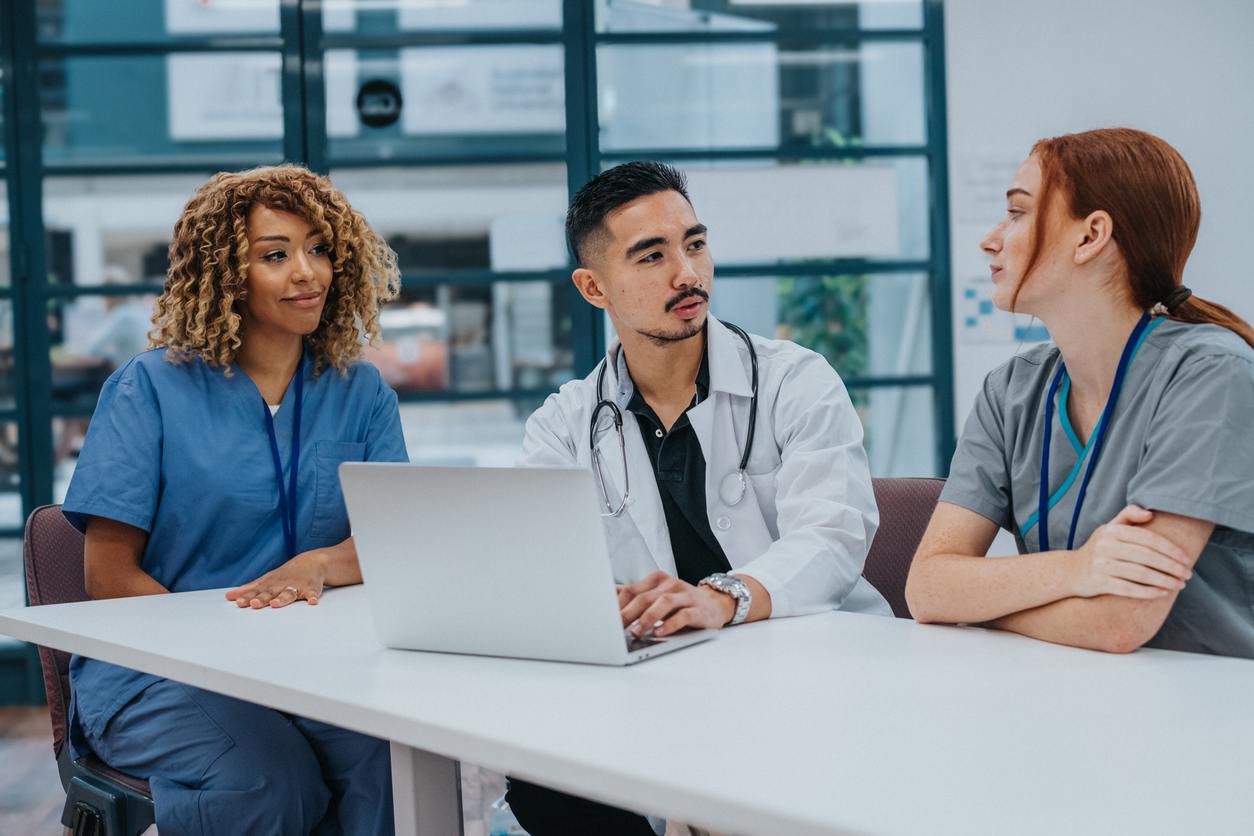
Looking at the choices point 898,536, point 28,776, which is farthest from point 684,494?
point 28,776

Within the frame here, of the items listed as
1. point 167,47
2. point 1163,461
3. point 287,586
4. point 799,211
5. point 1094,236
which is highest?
point 167,47

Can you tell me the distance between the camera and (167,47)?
153 inches

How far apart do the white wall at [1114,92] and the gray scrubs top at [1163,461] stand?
8.16 feet

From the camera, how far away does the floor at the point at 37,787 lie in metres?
2.61

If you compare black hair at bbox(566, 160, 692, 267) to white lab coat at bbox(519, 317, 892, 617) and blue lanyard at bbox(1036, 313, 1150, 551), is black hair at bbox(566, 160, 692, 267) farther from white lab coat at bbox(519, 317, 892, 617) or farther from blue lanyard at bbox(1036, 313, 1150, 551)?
blue lanyard at bbox(1036, 313, 1150, 551)

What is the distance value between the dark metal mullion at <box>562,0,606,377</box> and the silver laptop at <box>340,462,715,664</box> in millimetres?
2676

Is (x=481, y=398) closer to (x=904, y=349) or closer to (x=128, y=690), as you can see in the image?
(x=904, y=349)

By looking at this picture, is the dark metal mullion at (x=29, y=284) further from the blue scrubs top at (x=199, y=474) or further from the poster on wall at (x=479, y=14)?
the blue scrubs top at (x=199, y=474)

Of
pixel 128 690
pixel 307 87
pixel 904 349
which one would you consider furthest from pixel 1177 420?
pixel 307 87

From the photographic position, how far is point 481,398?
4.08 meters

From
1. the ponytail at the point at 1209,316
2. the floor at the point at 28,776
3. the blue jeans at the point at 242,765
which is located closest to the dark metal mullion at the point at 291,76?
the floor at the point at 28,776

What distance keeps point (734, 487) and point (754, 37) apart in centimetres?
264

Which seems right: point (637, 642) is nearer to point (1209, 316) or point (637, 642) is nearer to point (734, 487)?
point (734, 487)

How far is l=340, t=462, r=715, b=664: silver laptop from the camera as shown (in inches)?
44.5
